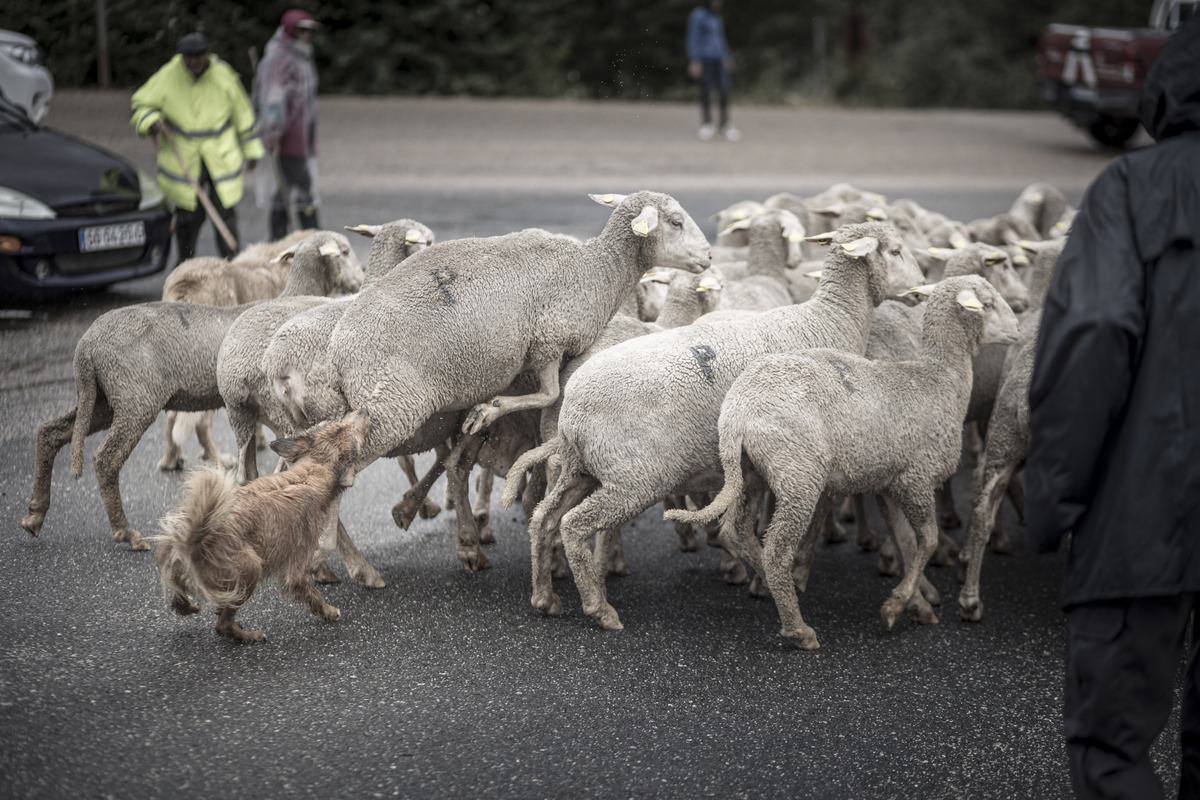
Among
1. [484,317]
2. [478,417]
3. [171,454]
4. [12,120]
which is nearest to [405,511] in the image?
[478,417]

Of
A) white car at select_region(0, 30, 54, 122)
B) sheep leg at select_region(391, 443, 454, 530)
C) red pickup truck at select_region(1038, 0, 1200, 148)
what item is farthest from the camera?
red pickup truck at select_region(1038, 0, 1200, 148)

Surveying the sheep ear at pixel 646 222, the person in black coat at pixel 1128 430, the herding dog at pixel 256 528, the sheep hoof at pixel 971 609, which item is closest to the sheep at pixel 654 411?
the sheep ear at pixel 646 222

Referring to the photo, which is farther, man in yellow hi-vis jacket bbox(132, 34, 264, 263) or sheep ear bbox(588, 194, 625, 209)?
man in yellow hi-vis jacket bbox(132, 34, 264, 263)

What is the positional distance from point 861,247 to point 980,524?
1.22 meters

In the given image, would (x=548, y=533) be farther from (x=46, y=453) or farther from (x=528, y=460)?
(x=46, y=453)

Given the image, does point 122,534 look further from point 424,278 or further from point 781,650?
point 781,650

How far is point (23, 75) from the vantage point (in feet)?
29.0

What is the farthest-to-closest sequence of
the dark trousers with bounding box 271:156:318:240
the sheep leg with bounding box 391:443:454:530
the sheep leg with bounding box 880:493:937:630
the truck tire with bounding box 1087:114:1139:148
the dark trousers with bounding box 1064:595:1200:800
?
the truck tire with bounding box 1087:114:1139:148
the dark trousers with bounding box 271:156:318:240
the sheep leg with bounding box 391:443:454:530
the sheep leg with bounding box 880:493:937:630
the dark trousers with bounding box 1064:595:1200:800

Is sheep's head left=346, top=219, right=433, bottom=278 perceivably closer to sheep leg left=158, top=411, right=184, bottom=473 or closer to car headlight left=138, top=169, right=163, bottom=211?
sheep leg left=158, top=411, right=184, bottom=473

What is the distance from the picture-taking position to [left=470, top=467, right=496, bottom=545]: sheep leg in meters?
5.44

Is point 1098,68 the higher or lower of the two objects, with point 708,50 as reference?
lower

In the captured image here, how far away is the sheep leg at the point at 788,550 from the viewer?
4.06 metres

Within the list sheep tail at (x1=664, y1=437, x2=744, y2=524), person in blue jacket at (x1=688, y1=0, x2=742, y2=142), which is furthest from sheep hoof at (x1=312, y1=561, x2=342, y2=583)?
person in blue jacket at (x1=688, y1=0, x2=742, y2=142)

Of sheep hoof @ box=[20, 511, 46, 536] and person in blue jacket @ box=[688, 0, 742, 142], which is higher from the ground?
person in blue jacket @ box=[688, 0, 742, 142]
